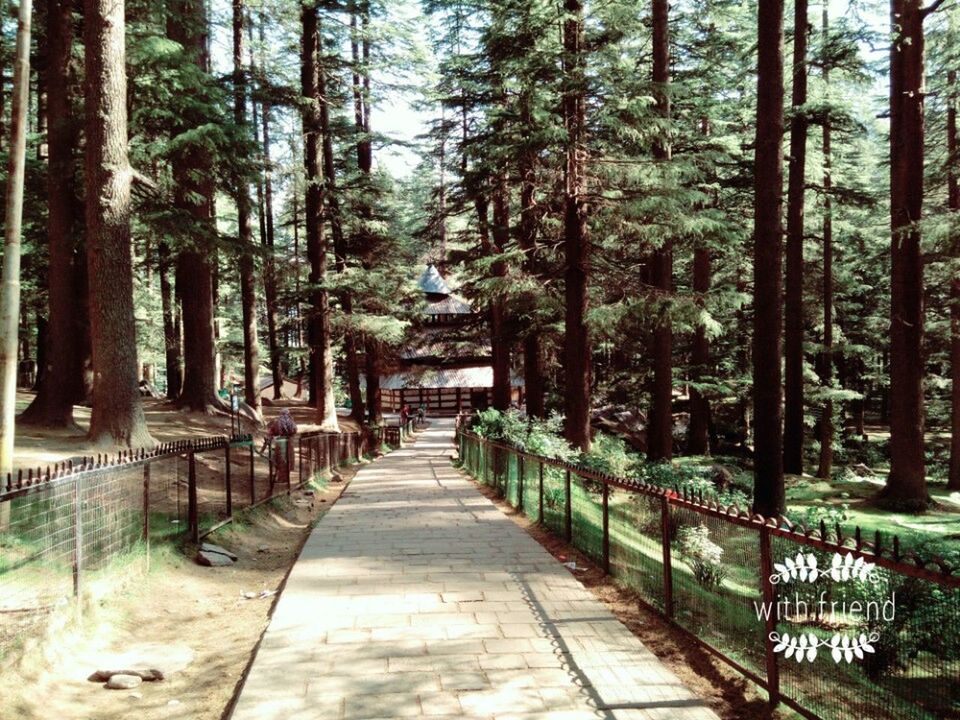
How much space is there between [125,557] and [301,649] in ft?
8.49

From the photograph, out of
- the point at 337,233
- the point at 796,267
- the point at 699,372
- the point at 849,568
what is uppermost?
the point at 337,233

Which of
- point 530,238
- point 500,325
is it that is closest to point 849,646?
point 530,238

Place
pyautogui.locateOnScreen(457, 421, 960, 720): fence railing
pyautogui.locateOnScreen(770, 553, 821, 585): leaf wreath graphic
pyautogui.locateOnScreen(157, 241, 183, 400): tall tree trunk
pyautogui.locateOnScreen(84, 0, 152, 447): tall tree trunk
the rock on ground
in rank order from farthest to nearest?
1. pyautogui.locateOnScreen(157, 241, 183, 400): tall tree trunk
2. pyautogui.locateOnScreen(84, 0, 152, 447): tall tree trunk
3. the rock on ground
4. pyautogui.locateOnScreen(770, 553, 821, 585): leaf wreath graphic
5. pyautogui.locateOnScreen(457, 421, 960, 720): fence railing

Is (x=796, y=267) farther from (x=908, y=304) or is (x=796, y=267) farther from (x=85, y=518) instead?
(x=85, y=518)

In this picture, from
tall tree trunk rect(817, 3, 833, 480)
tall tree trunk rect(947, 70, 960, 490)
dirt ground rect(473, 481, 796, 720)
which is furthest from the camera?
tall tree trunk rect(817, 3, 833, 480)

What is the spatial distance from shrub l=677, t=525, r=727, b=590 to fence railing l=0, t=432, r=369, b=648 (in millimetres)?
4856

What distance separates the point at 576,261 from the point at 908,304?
7.40m

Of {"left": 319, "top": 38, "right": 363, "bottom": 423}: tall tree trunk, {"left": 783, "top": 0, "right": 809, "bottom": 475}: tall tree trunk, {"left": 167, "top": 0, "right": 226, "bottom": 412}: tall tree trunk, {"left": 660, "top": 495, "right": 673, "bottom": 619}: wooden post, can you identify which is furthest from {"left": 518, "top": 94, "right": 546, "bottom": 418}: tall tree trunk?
{"left": 660, "top": 495, "right": 673, "bottom": 619}: wooden post

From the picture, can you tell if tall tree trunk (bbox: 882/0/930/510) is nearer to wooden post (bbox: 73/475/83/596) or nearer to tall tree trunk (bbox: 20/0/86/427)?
wooden post (bbox: 73/475/83/596)

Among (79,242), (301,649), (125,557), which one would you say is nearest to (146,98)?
(79,242)

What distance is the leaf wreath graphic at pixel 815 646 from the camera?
3.99 meters

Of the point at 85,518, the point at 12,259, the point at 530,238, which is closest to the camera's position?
the point at 85,518

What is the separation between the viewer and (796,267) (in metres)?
19.6

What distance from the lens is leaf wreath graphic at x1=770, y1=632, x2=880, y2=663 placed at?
13.1 feet
